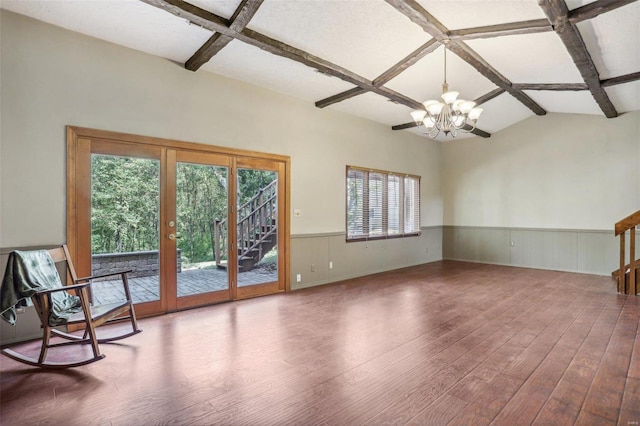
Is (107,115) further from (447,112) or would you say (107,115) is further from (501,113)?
(501,113)

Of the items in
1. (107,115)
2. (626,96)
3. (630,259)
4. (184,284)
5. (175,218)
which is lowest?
(184,284)

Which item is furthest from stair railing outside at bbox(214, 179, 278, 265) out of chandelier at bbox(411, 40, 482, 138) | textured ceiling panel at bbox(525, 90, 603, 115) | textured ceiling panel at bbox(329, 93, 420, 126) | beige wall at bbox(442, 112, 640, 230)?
beige wall at bbox(442, 112, 640, 230)

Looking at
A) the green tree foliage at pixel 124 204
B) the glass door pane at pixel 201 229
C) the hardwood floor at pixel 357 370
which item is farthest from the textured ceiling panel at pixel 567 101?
the green tree foliage at pixel 124 204

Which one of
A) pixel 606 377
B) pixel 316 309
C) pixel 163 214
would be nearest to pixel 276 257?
pixel 316 309

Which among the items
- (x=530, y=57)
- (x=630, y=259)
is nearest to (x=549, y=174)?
(x=630, y=259)

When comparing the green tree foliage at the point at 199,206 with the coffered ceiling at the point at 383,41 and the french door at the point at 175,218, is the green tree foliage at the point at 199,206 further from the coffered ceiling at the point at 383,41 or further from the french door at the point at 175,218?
the coffered ceiling at the point at 383,41

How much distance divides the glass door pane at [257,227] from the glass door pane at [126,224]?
112cm

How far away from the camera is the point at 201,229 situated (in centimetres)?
432

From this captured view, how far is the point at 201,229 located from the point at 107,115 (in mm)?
1678

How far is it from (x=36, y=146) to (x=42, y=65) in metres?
0.81

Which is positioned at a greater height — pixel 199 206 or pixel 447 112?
pixel 447 112

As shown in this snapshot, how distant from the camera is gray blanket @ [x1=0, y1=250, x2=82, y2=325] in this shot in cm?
261

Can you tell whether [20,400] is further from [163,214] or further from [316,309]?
[316,309]

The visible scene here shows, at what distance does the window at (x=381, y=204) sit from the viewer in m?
6.30
